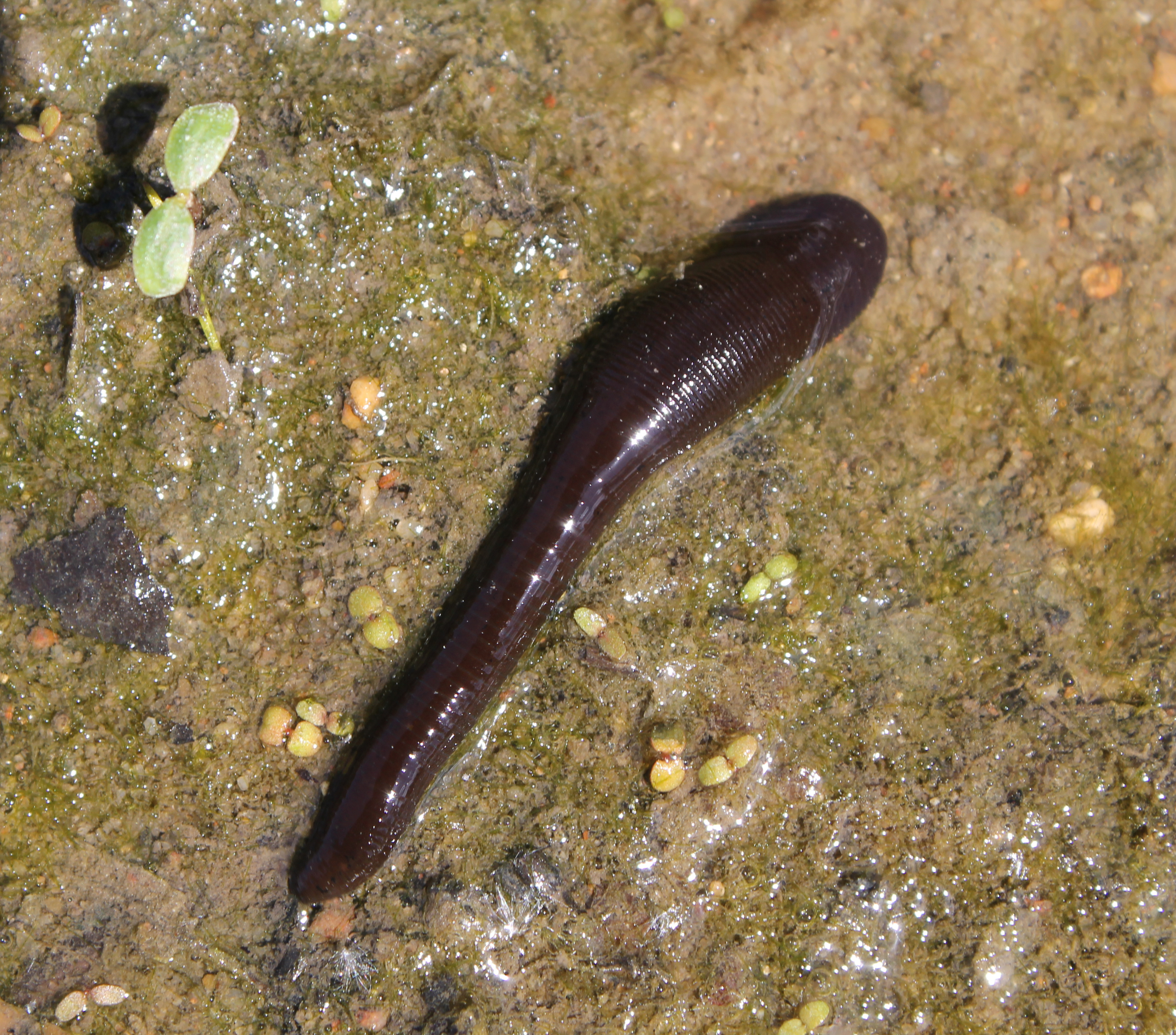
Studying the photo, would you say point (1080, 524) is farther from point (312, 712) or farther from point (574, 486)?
point (312, 712)

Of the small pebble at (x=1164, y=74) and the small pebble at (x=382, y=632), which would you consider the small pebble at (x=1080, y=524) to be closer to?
the small pebble at (x=1164, y=74)

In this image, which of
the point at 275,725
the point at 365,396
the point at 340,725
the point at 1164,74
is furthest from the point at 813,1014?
the point at 1164,74

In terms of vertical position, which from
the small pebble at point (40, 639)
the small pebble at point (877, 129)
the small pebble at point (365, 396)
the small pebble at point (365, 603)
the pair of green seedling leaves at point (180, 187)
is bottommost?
the small pebble at point (877, 129)

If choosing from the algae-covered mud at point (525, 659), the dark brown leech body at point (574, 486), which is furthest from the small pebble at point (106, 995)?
the dark brown leech body at point (574, 486)

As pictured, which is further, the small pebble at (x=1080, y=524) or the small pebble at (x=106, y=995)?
the small pebble at (x=1080, y=524)

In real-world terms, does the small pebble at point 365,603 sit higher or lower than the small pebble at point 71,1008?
higher

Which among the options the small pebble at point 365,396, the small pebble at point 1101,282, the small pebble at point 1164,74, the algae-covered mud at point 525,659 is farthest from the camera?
the small pebble at point 1164,74

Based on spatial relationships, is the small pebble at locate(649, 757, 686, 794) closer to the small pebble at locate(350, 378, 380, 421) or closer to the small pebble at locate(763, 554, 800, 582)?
the small pebble at locate(763, 554, 800, 582)

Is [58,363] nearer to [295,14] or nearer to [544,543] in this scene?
[295,14]
